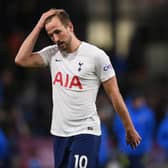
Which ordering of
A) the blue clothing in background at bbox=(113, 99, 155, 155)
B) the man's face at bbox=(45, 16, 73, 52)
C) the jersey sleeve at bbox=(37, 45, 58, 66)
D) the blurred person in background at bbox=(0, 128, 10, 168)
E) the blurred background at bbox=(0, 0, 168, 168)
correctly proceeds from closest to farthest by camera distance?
the man's face at bbox=(45, 16, 73, 52)
the jersey sleeve at bbox=(37, 45, 58, 66)
the blurred person in background at bbox=(0, 128, 10, 168)
the blue clothing in background at bbox=(113, 99, 155, 155)
the blurred background at bbox=(0, 0, 168, 168)

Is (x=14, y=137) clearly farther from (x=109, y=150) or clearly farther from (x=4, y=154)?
(x=4, y=154)

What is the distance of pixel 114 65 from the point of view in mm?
19297

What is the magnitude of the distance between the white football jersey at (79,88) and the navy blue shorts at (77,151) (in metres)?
0.06

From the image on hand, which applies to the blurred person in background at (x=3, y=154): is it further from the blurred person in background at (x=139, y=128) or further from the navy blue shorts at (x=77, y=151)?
the navy blue shorts at (x=77, y=151)

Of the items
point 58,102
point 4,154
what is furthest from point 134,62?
point 58,102

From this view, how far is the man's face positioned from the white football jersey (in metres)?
0.17

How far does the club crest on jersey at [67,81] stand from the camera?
8.19 m

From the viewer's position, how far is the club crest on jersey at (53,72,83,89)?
8188 mm

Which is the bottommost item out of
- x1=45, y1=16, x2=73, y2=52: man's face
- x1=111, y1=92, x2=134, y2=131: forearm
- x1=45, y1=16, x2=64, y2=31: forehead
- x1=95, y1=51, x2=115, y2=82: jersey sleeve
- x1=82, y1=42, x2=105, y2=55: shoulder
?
x1=111, y1=92, x2=134, y2=131: forearm

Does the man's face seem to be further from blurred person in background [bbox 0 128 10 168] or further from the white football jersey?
blurred person in background [bbox 0 128 10 168]

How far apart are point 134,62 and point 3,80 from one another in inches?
123

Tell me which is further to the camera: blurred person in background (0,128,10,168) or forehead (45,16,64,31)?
blurred person in background (0,128,10,168)

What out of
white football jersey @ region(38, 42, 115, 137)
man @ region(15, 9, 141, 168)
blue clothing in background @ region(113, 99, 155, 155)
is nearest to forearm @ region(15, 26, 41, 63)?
man @ region(15, 9, 141, 168)

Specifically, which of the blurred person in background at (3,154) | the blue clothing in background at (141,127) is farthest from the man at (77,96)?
the blue clothing in background at (141,127)
